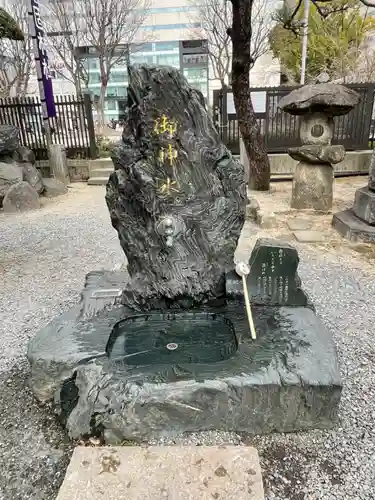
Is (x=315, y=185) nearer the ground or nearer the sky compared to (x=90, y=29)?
nearer the ground

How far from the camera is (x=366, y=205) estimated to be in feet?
17.5

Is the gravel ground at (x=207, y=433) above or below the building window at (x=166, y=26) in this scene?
below

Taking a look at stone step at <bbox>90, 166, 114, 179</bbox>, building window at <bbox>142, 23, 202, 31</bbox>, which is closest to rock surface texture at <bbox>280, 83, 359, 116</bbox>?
stone step at <bbox>90, 166, 114, 179</bbox>

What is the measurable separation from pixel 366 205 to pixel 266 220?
1369 millimetres

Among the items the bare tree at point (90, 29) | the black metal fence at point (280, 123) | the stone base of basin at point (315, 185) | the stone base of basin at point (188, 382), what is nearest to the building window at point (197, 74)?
the bare tree at point (90, 29)

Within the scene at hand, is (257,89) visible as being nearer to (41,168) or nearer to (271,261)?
(41,168)

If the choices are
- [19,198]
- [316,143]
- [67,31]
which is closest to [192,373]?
[316,143]

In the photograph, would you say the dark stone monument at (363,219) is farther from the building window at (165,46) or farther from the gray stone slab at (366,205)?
the building window at (165,46)

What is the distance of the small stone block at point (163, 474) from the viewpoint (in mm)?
1803

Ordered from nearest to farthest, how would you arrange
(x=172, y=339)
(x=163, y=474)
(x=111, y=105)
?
(x=163, y=474), (x=172, y=339), (x=111, y=105)

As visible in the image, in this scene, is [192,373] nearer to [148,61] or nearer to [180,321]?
[180,321]

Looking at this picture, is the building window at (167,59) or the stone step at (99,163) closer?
the stone step at (99,163)

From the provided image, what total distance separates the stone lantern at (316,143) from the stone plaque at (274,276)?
13.4 ft

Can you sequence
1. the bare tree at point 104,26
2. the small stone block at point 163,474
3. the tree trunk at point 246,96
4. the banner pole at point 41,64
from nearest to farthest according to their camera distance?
the small stone block at point 163,474 < the tree trunk at point 246,96 < the banner pole at point 41,64 < the bare tree at point 104,26
